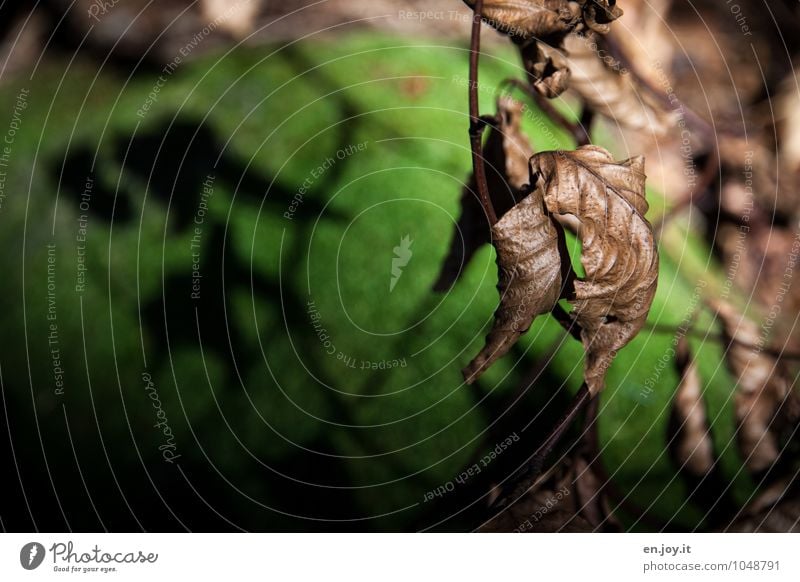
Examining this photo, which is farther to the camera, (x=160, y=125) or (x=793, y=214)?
(x=793, y=214)

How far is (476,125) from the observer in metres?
0.69

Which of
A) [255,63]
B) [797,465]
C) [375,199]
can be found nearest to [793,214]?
[797,465]

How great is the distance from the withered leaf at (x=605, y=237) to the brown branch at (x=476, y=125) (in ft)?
0.14

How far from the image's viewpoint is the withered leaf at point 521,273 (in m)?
0.68

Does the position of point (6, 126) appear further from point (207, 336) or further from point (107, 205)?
point (207, 336)

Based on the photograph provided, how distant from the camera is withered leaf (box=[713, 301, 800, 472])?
0.80 metres

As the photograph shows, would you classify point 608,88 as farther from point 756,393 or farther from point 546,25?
point 756,393

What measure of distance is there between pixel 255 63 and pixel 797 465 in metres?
0.64
